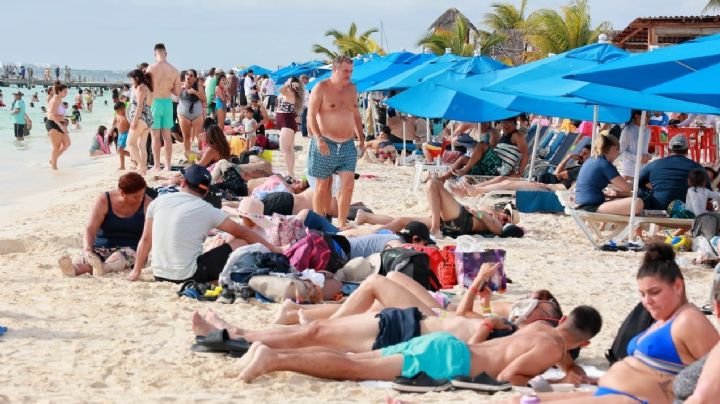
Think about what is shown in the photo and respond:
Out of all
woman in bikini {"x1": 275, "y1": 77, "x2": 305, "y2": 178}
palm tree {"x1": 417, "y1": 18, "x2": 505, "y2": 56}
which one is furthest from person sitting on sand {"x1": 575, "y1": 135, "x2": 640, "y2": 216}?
palm tree {"x1": 417, "y1": 18, "x2": 505, "y2": 56}

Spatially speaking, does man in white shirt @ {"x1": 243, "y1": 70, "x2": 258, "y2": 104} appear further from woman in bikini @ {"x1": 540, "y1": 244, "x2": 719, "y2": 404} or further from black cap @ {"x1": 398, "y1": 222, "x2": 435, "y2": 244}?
woman in bikini @ {"x1": 540, "y1": 244, "x2": 719, "y2": 404}

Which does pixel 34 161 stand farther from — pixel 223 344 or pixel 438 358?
pixel 438 358

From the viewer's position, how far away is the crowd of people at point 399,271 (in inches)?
141

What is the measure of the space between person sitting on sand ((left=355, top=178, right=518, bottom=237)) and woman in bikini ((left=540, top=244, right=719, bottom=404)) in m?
4.96

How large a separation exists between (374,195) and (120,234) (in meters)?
5.34

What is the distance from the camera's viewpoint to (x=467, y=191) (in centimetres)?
1133

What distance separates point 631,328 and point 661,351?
43.9 inches

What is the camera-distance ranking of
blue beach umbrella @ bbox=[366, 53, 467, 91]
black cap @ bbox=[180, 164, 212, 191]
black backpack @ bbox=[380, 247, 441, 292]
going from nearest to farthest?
black backpack @ bbox=[380, 247, 441, 292], black cap @ bbox=[180, 164, 212, 191], blue beach umbrella @ bbox=[366, 53, 467, 91]

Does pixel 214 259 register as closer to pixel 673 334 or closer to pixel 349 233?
pixel 349 233

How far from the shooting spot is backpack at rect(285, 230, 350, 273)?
649 cm

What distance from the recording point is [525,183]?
1126cm

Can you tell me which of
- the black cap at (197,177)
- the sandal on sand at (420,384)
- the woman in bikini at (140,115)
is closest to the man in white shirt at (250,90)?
the woman in bikini at (140,115)

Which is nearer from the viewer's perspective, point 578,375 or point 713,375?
point 713,375

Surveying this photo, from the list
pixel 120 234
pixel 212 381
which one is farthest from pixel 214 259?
pixel 212 381
